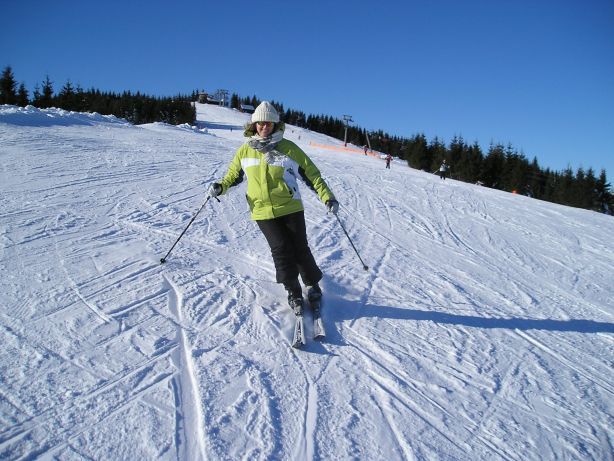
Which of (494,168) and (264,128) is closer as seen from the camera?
(264,128)

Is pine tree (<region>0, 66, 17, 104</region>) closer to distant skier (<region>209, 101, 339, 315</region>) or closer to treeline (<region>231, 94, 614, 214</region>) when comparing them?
treeline (<region>231, 94, 614, 214</region>)

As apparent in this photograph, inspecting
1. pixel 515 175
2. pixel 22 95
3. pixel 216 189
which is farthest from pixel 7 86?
pixel 515 175

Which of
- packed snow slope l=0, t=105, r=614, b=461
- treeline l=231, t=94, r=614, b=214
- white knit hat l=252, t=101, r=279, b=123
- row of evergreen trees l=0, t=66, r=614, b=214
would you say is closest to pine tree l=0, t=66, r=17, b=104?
row of evergreen trees l=0, t=66, r=614, b=214

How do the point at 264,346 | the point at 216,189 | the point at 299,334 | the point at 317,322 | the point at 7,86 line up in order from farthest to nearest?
the point at 7,86
the point at 216,189
the point at 317,322
the point at 299,334
the point at 264,346

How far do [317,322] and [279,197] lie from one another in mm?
1237

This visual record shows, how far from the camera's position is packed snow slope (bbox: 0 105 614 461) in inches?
90.0

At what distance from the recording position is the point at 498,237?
27.3 feet

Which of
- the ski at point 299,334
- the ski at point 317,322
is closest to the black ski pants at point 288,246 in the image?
the ski at point 317,322

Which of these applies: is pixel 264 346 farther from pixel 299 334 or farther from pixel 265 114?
pixel 265 114

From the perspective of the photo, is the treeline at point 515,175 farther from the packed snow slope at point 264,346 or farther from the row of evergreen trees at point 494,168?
the packed snow slope at point 264,346

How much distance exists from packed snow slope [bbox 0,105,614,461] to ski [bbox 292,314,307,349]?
7cm

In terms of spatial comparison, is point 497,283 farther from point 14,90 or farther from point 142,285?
point 14,90

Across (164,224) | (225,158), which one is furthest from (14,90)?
(164,224)

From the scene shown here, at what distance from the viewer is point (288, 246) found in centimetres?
360
